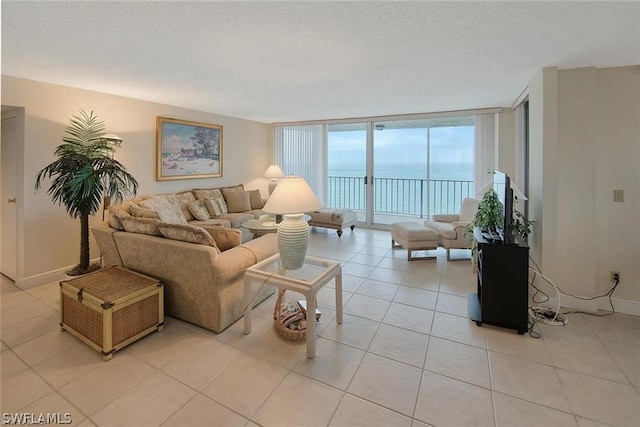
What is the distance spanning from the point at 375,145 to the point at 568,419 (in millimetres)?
5129

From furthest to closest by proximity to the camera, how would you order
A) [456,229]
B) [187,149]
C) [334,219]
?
1. [334,219]
2. [187,149]
3. [456,229]

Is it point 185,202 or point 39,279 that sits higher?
point 185,202

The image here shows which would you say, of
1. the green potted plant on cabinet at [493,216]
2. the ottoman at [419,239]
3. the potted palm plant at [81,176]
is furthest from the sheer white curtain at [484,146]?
the potted palm plant at [81,176]

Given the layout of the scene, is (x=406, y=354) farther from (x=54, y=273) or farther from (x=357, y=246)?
(x=54, y=273)

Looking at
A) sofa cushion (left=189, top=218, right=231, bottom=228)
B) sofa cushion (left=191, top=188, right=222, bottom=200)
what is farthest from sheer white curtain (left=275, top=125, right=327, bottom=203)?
sofa cushion (left=189, top=218, right=231, bottom=228)

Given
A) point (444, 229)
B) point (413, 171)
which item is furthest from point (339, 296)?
point (413, 171)

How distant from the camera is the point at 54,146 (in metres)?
Result: 3.32

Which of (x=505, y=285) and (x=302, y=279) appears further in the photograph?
(x=505, y=285)

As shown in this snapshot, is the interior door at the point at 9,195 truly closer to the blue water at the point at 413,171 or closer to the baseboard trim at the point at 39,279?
the baseboard trim at the point at 39,279

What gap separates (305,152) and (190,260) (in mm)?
4801

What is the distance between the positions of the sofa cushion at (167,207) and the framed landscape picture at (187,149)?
0.53 meters

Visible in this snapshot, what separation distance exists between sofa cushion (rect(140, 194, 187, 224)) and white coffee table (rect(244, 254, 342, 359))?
205 centimetres

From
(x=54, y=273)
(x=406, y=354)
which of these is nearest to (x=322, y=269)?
(x=406, y=354)

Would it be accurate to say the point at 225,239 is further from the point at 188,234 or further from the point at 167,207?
the point at 167,207
